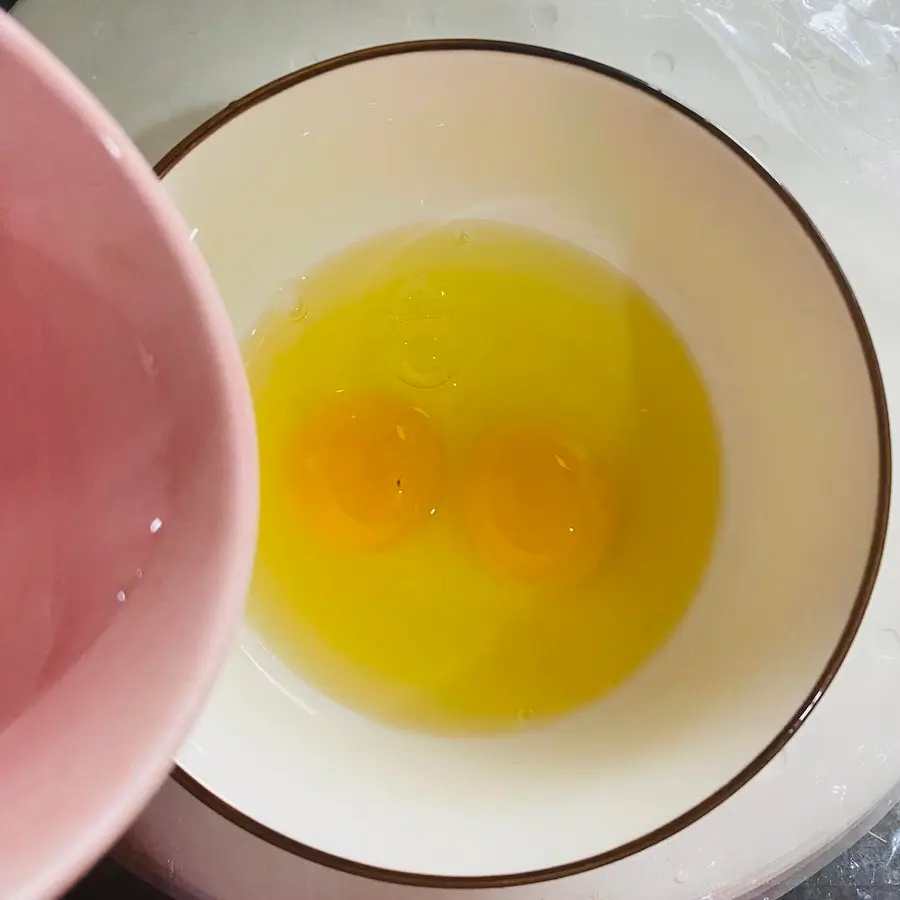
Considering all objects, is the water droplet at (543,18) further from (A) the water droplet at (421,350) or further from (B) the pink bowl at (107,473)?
(B) the pink bowl at (107,473)

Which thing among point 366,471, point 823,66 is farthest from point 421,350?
point 823,66

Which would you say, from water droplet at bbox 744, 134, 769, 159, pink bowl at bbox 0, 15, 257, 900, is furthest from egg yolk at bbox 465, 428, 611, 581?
pink bowl at bbox 0, 15, 257, 900

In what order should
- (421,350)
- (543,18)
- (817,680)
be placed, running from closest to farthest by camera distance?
(817,680), (543,18), (421,350)

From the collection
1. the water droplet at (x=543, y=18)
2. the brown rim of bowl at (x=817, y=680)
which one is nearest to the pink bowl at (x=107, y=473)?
the brown rim of bowl at (x=817, y=680)

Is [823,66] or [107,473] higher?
[823,66]

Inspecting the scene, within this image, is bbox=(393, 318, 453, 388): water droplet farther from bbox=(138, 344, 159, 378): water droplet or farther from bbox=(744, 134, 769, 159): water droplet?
bbox=(138, 344, 159, 378): water droplet

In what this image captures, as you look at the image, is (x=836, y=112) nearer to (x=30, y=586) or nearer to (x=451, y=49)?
(x=451, y=49)

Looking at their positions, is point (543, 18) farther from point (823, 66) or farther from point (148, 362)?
point (148, 362)

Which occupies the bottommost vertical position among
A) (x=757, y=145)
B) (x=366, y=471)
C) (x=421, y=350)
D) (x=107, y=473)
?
(x=107, y=473)
